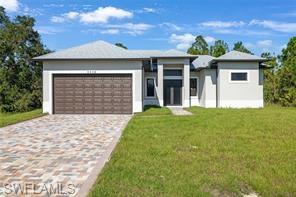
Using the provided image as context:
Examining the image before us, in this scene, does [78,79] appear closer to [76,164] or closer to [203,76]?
[203,76]

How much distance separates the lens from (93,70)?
20.9 m

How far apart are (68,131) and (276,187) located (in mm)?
8689

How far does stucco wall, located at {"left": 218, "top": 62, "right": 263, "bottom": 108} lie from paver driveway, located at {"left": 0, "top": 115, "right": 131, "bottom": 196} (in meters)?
13.7

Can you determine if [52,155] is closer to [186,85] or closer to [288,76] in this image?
[186,85]

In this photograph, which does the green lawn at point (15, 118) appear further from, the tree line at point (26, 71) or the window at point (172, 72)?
the tree line at point (26, 71)

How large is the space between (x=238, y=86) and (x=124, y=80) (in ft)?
30.3

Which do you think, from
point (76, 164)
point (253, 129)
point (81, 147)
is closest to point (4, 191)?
point (76, 164)

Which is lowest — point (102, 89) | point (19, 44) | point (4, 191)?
point (4, 191)

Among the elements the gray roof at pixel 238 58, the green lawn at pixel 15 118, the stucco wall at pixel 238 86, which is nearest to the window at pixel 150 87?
the stucco wall at pixel 238 86

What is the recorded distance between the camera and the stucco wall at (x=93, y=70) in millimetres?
20812

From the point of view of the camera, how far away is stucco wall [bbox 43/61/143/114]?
20.8 metres

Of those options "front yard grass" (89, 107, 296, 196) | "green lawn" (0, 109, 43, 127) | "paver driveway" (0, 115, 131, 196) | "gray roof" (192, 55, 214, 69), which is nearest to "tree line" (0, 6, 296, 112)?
"gray roof" (192, 55, 214, 69)

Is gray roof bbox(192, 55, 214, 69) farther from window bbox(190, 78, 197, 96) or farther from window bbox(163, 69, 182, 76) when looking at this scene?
window bbox(163, 69, 182, 76)

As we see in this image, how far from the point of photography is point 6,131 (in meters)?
12.8
